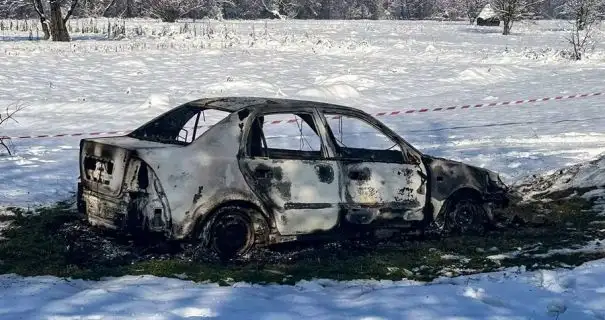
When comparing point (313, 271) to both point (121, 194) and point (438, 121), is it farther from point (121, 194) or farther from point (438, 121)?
point (438, 121)

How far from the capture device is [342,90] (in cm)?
1978

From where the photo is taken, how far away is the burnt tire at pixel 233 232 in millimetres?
6352

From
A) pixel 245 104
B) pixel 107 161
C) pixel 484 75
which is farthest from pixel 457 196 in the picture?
pixel 484 75

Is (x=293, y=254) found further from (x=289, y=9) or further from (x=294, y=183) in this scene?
(x=289, y=9)

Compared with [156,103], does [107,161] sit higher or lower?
higher

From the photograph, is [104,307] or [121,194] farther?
[121,194]

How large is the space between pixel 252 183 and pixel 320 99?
41.2 ft

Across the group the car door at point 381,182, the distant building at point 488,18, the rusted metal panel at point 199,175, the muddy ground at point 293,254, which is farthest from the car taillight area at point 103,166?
the distant building at point 488,18

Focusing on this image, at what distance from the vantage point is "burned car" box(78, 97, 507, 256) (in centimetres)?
615

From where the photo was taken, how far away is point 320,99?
61.7 ft

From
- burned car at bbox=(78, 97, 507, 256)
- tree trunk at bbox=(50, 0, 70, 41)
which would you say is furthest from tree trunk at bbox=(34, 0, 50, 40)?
burned car at bbox=(78, 97, 507, 256)

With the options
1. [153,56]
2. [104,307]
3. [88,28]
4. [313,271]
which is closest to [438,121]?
[313,271]

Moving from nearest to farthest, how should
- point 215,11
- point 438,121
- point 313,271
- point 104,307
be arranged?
point 104,307 < point 313,271 < point 438,121 < point 215,11

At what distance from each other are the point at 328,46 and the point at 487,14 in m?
26.3
